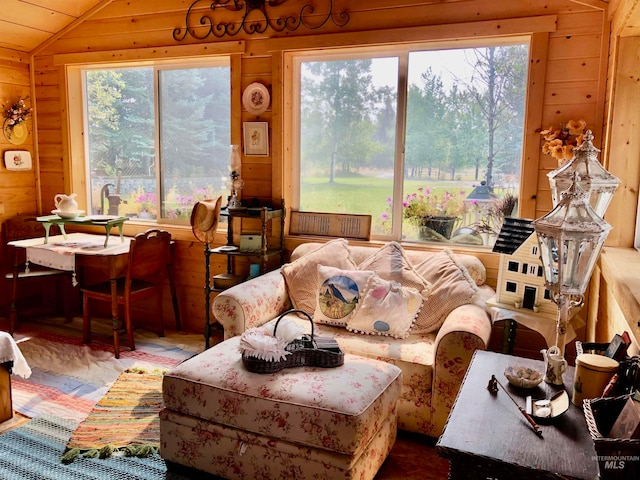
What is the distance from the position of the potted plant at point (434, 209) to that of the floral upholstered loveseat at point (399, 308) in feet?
0.94

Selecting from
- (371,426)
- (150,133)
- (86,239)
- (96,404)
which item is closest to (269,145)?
(150,133)

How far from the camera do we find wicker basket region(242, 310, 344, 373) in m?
2.20

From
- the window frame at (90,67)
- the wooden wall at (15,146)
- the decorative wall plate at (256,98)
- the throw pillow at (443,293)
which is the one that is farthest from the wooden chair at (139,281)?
the throw pillow at (443,293)

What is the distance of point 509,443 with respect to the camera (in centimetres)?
131

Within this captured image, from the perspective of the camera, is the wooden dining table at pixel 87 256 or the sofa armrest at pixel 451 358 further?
the wooden dining table at pixel 87 256

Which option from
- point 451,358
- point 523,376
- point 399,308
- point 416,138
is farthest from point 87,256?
point 523,376

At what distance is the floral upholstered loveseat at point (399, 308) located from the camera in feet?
8.07

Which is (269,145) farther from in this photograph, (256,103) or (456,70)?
(456,70)

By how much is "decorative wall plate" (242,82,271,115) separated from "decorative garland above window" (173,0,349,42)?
1.25 feet

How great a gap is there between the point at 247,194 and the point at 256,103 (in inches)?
25.6

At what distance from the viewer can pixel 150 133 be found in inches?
167

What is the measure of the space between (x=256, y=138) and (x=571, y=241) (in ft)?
8.74

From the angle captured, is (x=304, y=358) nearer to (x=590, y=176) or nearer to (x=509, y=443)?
(x=509, y=443)

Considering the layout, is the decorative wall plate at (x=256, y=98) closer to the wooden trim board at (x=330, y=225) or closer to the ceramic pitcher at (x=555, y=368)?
the wooden trim board at (x=330, y=225)
